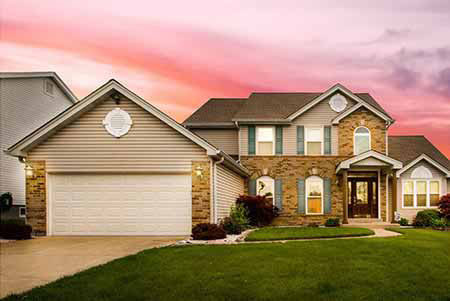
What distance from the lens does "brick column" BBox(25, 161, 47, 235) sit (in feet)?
58.0

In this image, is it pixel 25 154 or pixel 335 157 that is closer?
pixel 25 154

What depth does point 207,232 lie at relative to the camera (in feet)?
50.0

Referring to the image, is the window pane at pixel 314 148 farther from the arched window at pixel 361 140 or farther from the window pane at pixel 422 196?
the window pane at pixel 422 196

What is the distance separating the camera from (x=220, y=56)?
22922 mm

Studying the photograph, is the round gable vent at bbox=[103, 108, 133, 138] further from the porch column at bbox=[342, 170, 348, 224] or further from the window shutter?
the porch column at bbox=[342, 170, 348, 224]

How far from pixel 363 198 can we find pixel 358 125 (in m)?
3.90

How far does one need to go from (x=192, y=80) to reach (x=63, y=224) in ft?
35.4

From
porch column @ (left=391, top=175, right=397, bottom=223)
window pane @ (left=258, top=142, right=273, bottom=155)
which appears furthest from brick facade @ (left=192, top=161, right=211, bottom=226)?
porch column @ (left=391, top=175, right=397, bottom=223)

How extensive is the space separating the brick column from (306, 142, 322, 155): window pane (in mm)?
13196

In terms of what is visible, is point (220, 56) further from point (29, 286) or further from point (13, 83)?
point (29, 286)

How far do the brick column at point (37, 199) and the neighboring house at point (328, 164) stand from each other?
1034cm

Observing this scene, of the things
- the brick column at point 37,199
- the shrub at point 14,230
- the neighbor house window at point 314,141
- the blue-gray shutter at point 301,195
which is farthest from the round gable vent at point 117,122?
the neighbor house window at point 314,141

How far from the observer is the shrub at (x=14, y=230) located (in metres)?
16.6

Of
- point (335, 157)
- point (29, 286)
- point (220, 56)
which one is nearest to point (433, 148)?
point (335, 157)
